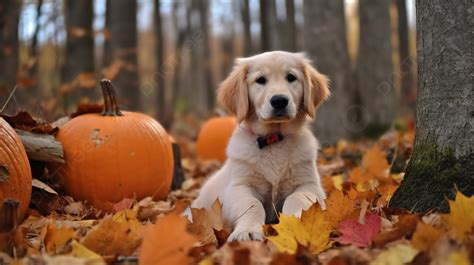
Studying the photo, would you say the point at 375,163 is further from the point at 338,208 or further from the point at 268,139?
the point at 338,208

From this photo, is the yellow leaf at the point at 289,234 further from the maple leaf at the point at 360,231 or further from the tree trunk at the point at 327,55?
the tree trunk at the point at 327,55

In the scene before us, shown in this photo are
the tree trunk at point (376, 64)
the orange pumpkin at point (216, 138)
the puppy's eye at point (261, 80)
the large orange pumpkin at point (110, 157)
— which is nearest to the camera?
the puppy's eye at point (261, 80)

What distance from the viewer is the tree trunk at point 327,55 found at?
6.94 m

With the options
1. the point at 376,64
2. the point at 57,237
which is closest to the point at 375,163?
the point at 57,237

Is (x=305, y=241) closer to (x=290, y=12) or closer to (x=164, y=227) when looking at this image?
(x=164, y=227)

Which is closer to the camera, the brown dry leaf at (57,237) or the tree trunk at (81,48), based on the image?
the brown dry leaf at (57,237)

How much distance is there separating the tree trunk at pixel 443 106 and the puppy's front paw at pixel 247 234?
2.64 ft

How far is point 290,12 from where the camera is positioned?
38.8 ft

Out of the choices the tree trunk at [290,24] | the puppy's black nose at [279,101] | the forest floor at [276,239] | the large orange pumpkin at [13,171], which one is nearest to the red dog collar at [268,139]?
the puppy's black nose at [279,101]

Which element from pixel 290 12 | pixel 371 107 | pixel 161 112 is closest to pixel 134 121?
pixel 371 107

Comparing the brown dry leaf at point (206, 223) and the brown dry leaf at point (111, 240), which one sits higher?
the brown dry leaf at point (111, 240)

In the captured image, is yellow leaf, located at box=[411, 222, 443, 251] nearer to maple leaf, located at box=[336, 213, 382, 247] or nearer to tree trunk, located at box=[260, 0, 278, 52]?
maple leaf, located at box=[336, 213, 382, 247]

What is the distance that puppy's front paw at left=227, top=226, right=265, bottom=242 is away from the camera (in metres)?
2.67

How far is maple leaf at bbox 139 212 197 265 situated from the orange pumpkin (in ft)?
16.8
